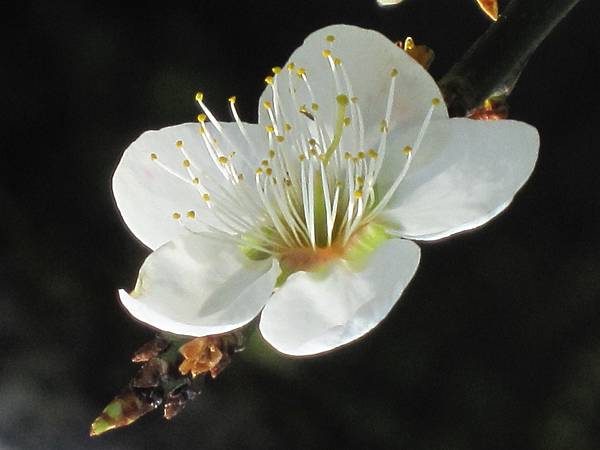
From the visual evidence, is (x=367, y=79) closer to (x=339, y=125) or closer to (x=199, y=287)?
(x=339, y=125)

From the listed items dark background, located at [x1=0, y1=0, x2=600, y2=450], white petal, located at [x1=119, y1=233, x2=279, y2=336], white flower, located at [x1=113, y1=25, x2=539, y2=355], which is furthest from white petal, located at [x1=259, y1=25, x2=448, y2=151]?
dark background, located at [x1=0, y1=0, x2=600, y2=450]

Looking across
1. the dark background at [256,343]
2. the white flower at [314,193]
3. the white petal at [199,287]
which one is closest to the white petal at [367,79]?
the white flower at [314,193]

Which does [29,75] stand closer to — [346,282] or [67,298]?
[67,298]

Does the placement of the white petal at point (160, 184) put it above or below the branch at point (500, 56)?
below

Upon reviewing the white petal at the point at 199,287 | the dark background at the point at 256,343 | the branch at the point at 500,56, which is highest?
the branch at the point at 500,56

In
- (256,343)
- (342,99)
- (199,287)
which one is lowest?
(256,343)

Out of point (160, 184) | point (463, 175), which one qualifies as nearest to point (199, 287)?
point (160, 184)

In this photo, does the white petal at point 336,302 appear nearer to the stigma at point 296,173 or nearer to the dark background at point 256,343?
the stigma at point 296,173

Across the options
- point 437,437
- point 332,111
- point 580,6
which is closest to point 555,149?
point 580,6
